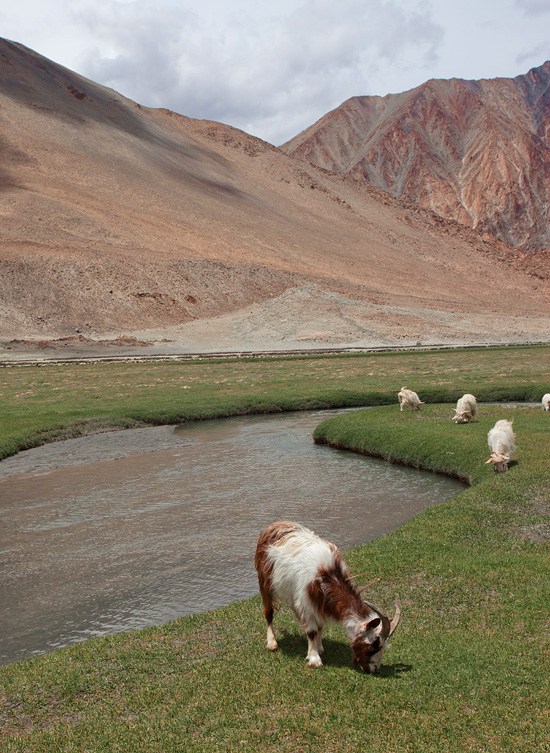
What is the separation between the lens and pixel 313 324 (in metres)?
81.8

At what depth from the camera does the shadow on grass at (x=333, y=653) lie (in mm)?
7289

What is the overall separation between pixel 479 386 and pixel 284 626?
26694 millimetres

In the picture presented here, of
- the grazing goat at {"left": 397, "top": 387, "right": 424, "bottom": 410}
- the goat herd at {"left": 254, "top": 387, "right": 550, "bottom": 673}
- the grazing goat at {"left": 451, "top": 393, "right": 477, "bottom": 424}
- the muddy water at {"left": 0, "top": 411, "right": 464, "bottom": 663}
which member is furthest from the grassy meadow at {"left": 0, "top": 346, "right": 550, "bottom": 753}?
the grazing goat at {"left": 397, "top": 387, "right": 424, "bottom": 410}

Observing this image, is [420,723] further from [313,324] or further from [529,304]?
[529,304]

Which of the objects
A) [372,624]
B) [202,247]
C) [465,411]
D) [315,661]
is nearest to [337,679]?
[315,661]

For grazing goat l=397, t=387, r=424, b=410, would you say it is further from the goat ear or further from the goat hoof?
the goat ear

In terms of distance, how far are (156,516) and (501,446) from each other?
26.9ft

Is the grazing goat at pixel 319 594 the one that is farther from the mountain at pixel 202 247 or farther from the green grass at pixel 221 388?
the mountain at pixel 202 247

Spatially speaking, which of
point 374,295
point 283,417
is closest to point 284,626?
point 283,417

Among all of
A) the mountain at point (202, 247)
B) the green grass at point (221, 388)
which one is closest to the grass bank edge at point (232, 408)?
the green grass at point (221, 388)

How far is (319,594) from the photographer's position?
24.3ft

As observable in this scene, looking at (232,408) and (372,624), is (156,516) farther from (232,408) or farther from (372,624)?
(232,408)

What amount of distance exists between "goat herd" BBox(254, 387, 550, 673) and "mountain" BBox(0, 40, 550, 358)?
205 feet

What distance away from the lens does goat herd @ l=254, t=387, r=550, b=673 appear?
23.5 feet
